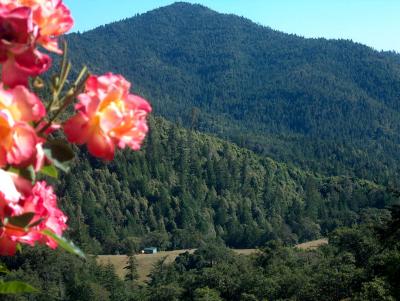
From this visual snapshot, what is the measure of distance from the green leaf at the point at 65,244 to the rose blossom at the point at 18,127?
215 mm

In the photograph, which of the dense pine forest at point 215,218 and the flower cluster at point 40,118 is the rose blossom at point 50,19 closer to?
the flower cluster at point 40,118

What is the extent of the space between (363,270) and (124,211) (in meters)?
56.2

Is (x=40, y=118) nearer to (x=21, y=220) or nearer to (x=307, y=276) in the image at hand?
(x=21, y=220)

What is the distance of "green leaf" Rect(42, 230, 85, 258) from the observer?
3.26ft

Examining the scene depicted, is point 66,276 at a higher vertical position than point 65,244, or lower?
lower

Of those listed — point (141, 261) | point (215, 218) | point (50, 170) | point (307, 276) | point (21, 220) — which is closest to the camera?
point (21, 220)

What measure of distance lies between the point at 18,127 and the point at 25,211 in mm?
205

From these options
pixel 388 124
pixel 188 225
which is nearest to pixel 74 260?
pixel 188 225

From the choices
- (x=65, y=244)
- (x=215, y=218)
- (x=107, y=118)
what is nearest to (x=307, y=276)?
(x=65, y=244)

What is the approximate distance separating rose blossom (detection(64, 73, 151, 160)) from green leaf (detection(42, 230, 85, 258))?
165 millimetres

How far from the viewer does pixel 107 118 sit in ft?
3.11

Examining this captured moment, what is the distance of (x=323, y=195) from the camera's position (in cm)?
9225

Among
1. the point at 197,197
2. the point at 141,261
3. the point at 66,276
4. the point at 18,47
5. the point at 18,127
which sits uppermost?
the point at 18,47

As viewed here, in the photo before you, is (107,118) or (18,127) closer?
(18,127)
